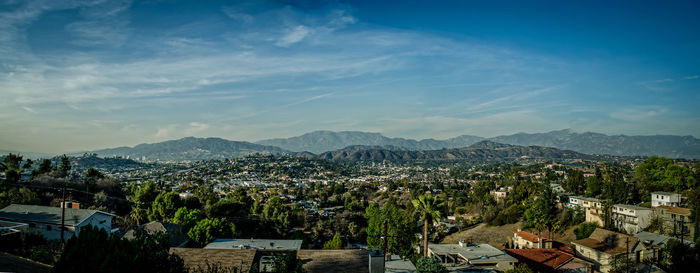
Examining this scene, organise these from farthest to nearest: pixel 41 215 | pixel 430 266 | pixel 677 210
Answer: pixel 677 210, pixel 41 215, pixel 430 266

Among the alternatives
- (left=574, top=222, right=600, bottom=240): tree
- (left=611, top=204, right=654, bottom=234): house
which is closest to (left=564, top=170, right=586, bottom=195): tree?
(left=611, top=204, right=654, bottom=234): house

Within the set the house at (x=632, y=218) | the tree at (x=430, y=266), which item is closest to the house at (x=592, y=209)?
the house at (x=632, y=218)

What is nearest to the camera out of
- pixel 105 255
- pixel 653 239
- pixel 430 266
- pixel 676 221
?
pixel 105 255

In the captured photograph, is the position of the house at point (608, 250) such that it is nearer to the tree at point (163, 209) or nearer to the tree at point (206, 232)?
the tree at point (206, 232)

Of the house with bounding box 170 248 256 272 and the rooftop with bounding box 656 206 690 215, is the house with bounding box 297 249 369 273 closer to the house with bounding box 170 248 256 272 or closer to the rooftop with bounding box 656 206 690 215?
the house with bounding box 170 248 256 272

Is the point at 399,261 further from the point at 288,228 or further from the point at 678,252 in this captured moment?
the point at 288,228

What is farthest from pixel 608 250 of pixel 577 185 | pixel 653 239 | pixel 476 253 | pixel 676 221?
pixel 577 185

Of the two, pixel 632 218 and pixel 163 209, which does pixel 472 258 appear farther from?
pixel 163 209

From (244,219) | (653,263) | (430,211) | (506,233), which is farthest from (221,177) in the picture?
(653,263)
